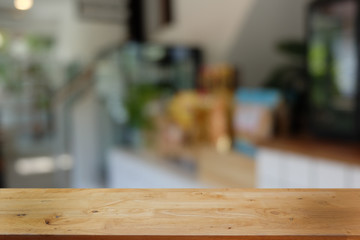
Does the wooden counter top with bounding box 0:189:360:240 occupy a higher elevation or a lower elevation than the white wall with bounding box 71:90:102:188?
higher

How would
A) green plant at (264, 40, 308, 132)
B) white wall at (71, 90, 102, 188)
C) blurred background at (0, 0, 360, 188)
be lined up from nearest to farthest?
blurred background at (0, 0, 360, 188) → green plant at (264, 40, 308, 132) → white wall at (71, 90, 102, 188)

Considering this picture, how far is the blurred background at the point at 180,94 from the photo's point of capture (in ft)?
4.38

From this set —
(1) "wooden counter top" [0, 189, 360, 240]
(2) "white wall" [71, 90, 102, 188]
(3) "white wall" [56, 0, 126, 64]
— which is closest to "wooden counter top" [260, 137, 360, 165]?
(1) "wooden counter top" [0, 189, 360, 240]

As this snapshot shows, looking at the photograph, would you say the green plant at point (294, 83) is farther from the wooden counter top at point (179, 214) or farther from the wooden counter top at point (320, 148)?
the wooden counter top at point (179, 214)

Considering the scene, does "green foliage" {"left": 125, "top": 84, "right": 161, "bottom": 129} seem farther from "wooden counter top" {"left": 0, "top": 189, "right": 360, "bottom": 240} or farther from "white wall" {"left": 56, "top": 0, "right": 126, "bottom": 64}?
"wooden counter top" {"left": 0, "top": 189, "right": 360, "bottom": 240}

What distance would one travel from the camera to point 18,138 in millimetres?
3477

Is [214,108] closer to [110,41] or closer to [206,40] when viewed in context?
[206,40]

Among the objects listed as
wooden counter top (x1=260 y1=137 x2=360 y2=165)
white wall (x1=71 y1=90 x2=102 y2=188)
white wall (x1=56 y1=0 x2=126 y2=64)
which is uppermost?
white wall (x1=56 y1=0 x2=126 y2=64)

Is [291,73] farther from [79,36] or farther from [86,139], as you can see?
[79,36]

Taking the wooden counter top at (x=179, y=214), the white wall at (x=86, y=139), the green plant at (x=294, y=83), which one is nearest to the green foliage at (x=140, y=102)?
the white wall at (x=86, y=139)

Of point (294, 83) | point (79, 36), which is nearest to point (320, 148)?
point (294, 83)

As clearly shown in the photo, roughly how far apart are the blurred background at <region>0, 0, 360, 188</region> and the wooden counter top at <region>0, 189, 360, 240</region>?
0.78 m

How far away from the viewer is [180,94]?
7.99 ft

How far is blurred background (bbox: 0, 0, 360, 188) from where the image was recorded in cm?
133
